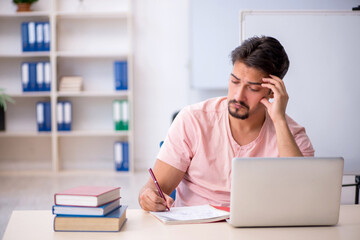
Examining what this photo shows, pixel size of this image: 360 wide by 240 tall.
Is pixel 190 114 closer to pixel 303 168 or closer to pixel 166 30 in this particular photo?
pixel 303 168

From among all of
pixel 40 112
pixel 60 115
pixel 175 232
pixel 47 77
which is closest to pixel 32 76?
pixel 47 77

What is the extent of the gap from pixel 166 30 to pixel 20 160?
7.12 feet

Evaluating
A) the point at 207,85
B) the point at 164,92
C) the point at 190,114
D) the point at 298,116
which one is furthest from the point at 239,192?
the point at 164,92

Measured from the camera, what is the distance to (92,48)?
16.5 feet

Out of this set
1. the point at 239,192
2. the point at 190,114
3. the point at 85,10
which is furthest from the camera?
the point at 85,10

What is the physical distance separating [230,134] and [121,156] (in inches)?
129

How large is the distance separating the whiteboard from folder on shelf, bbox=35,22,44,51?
274cm

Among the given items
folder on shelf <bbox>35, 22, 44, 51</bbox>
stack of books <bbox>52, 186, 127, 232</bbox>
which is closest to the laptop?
stack of books <bbox>52, 186, 127, 232</bbox>

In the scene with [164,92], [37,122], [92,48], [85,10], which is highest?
[85,10]

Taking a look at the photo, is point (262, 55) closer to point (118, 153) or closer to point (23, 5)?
point (118, 153)

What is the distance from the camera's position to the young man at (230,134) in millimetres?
1639

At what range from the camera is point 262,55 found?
5.49 feet

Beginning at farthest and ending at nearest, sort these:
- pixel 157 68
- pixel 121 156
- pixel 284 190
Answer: pixel 157 68 → pixel 121 156 → pixel 284 190

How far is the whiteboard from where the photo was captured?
107 inches
